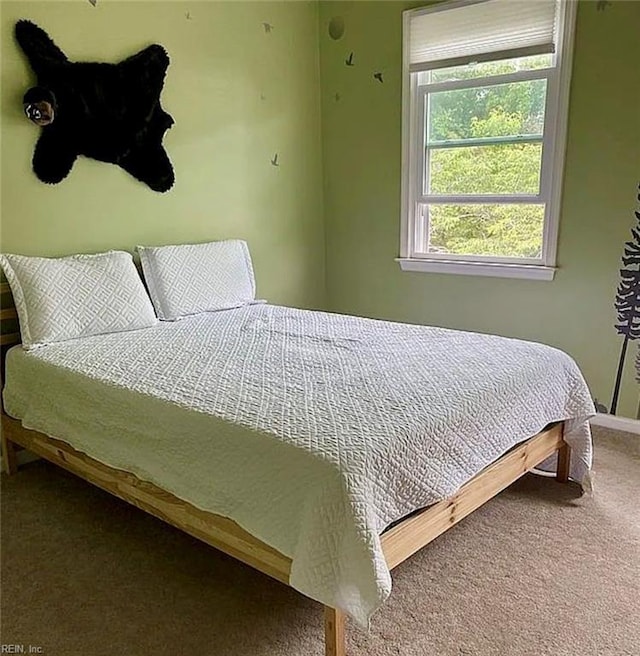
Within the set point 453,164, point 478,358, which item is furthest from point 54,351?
point 453,164

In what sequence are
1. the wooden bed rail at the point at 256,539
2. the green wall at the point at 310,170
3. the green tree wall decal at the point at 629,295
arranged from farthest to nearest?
the green tree wall decal at the point at 629,295
the green wall at the point at 310,170
the wooden bed rail at the point at 256,539

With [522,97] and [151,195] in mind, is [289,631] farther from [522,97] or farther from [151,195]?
Result: [522,97]

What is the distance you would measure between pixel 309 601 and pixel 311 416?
624 millimetres

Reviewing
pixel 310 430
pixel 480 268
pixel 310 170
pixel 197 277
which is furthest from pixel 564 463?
pixel 310 170

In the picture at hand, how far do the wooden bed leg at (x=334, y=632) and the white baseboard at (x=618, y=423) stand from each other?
2097 mm

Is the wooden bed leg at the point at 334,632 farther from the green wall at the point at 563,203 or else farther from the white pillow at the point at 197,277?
the green wall at the point at 563,203

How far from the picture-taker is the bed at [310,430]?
1.58 meters

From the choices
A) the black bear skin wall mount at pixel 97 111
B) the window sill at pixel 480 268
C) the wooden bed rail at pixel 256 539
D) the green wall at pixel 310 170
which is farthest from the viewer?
the window sill at pixel 480 268

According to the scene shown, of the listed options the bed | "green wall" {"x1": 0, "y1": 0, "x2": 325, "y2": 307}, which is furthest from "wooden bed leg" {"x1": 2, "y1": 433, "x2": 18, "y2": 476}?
"green wall" {"x1": 0, "y1": 0, "x2": 325, "y2": 307}

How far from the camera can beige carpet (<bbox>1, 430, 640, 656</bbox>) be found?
176cm

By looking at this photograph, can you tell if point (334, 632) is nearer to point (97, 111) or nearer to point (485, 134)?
point (97, 111)

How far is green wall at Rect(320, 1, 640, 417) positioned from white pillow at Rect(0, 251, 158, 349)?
1633 mm

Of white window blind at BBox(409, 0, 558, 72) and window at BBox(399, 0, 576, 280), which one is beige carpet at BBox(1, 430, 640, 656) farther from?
white window blind at BBox(409, 0, 558, 72)

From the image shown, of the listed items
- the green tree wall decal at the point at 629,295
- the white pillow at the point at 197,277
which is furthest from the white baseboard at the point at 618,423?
the white pillow at the point at 197,277
